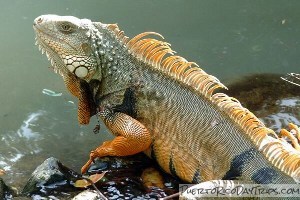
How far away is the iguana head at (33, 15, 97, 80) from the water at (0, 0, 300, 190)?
0.94 m

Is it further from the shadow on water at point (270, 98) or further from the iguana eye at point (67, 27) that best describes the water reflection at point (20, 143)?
the shadow on water at point (270, 98)

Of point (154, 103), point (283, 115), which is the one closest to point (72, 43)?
point (154, 103)

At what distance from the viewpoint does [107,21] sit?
869cm

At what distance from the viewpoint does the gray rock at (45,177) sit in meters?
4.04

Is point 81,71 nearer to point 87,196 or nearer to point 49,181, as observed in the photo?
point 49,181

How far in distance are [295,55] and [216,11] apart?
211 cm

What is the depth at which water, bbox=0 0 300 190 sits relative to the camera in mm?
5094

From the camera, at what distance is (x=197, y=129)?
408 centimetres

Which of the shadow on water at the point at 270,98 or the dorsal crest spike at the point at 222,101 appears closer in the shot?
the dorsal crest spike at the point at 222,101

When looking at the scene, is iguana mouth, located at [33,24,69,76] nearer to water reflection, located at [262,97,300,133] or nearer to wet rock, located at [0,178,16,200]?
wet rock, located at [0,178,16,200]

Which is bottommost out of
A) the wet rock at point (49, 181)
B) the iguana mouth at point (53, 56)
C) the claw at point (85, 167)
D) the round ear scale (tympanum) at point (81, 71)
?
the wet rock at point (49, 181)

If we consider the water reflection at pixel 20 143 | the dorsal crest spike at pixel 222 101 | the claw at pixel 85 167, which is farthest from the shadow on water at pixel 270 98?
the water reflection at pixel 20 143

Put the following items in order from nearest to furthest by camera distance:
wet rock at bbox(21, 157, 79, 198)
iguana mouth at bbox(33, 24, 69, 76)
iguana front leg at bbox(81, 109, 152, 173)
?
wet rock at bbox(21, 157, 79, 198) → iguana front leg at bbox(81, 109, 152, 173) → iguana mouth at bbox(33, 24, 69, 76)

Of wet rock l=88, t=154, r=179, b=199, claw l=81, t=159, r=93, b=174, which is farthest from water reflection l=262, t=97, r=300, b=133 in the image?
claw l=81, t=159, r=93, b=174
